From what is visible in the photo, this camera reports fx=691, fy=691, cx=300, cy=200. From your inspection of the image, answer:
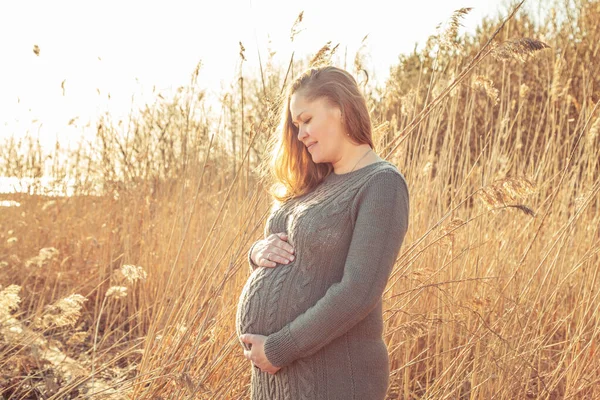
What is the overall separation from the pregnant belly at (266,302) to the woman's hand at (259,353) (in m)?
0.03

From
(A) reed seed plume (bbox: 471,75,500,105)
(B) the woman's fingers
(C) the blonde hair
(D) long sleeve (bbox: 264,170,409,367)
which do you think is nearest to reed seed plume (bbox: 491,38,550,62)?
(A) reed seed plume (bbox: 471,75,500,105)

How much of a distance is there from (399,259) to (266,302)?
69 cm

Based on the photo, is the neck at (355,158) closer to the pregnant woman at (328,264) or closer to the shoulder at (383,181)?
the pregnant woman at (328,264)

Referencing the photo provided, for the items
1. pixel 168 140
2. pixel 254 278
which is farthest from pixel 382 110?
pixel 168 140

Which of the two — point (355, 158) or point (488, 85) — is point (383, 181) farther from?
point (488, 85)

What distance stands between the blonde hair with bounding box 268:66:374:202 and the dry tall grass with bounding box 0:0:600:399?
22 centimetres

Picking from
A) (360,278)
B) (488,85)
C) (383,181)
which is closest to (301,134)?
(383,181)

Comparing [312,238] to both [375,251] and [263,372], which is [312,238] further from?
[263,372]

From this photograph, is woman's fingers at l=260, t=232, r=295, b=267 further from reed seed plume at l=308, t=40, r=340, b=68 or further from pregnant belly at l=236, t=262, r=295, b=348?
reed seed plume at l=308, t=40, r=340, b=68

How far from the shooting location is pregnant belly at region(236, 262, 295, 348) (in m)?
1.81

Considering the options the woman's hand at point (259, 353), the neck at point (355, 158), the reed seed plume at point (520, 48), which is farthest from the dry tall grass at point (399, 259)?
the neck at point (355, 158)

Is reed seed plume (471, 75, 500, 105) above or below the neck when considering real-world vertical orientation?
above

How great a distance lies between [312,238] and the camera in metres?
1.79

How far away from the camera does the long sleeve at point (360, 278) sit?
1649 mm
